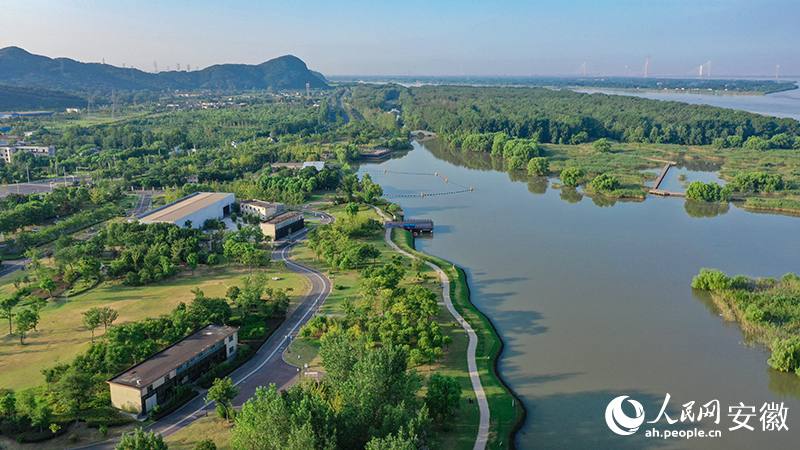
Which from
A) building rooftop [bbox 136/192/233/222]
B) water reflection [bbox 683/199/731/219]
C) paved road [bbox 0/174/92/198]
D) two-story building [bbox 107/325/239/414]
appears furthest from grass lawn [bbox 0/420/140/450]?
water reflection [bbox 683/199/731/219]

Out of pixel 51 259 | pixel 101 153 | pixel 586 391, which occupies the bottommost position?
pixel 586 391

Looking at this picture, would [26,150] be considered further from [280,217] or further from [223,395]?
[223,395]

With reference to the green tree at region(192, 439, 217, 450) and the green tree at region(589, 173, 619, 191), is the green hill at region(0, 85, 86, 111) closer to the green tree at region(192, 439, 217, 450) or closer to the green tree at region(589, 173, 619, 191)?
the green tree at region(589, 173, 619, 191)

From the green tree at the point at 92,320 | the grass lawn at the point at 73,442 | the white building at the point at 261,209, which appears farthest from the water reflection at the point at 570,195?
the grass lawn at the point at 73,442

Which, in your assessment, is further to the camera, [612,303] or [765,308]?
[612,303]

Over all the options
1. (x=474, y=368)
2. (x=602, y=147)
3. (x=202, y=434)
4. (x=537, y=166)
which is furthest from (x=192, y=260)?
(x=602, y=147)

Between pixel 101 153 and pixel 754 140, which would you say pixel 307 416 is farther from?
pixel 754 140

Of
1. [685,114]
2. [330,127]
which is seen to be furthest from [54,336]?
[685,114]
